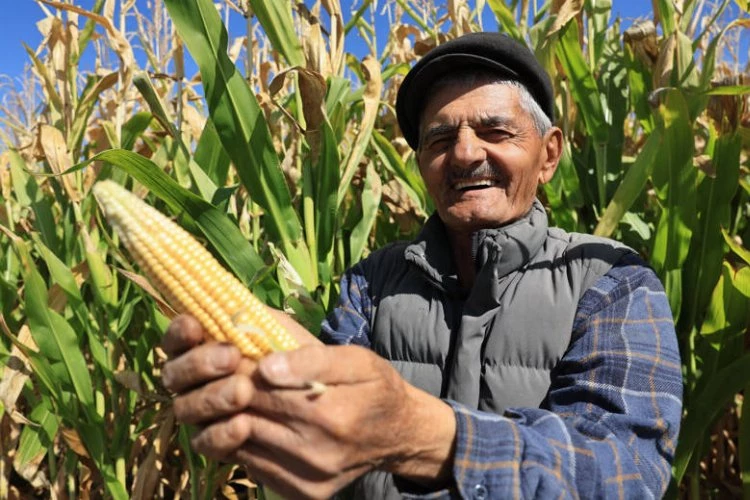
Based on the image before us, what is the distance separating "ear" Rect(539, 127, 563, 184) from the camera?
5.16 ft

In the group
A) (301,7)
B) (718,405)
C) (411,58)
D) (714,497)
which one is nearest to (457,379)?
(718,405)

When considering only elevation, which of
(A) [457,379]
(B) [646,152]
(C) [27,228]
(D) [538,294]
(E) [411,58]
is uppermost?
(E) [411,58]

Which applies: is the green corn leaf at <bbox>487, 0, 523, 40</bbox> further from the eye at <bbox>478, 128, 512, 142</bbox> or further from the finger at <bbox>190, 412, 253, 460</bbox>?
the finger at <bbox>190, 412, 253, 460</bbox>

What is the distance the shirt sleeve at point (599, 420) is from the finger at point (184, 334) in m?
0.41

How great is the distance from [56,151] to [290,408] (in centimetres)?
165

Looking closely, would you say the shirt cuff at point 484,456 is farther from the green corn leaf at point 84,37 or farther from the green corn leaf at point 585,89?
the green corn leaf at point 84,37

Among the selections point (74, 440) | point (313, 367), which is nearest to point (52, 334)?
point (74, 440)

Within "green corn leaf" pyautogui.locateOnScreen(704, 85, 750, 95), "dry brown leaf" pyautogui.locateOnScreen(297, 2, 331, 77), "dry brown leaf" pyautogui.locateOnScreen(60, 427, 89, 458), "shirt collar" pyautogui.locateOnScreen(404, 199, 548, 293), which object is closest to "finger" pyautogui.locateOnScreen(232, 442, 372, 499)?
"shirt collar" pyautogui.locateOnScreen(404, 199, 548, 293)

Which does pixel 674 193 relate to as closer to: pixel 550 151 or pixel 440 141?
pixel 550 151

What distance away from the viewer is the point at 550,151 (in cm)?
162

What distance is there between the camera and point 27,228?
240 cm

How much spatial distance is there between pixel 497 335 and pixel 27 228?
1921mm

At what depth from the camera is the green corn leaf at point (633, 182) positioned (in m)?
1.64

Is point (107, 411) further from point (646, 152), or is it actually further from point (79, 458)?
point (646, 152)
